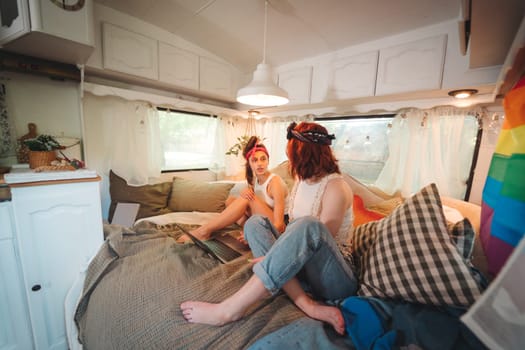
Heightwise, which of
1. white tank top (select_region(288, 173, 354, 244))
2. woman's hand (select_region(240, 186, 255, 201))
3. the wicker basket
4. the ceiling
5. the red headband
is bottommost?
woman's hand (select_region(240, 186, 255, 201))

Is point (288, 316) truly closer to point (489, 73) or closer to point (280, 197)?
point (280, 197)

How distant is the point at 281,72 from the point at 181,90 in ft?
3.63

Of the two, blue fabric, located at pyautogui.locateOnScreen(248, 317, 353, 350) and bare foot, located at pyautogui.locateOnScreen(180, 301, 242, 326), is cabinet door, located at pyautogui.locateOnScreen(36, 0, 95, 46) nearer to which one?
bare foot, located at pyautogui.locateOnScreen(180, 301, 242, 326)

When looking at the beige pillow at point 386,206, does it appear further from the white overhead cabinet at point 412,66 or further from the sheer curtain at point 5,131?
the sheer curtain at point 5,131

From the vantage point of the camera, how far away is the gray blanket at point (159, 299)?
28.6 inches

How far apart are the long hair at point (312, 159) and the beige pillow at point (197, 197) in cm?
110

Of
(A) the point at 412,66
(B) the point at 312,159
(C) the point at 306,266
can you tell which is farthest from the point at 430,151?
(C) the point at 306,266

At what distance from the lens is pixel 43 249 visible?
1.05m

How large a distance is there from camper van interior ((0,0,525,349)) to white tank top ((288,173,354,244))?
10cm

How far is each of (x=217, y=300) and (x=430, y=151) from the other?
6.61 feet

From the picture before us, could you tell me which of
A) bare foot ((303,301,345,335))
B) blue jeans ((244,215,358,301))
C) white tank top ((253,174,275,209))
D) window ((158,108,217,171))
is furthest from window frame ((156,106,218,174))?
bare foot ((303,301,345,335))

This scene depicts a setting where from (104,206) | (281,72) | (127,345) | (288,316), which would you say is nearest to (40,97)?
(104,206)

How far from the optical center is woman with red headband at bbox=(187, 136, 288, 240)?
1.53 m

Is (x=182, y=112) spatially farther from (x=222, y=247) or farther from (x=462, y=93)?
(x=462, y=93)
